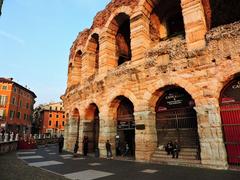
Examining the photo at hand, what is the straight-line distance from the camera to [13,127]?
36625 millimetres

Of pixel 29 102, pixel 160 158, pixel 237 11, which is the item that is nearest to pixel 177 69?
pixel 160 158

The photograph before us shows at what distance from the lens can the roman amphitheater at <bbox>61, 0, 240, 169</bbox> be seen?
23.2 ft

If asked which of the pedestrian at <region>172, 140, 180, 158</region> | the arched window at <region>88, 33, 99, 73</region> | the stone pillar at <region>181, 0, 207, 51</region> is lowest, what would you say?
the pedestrian at <region>172, 140, 180, 158</region>

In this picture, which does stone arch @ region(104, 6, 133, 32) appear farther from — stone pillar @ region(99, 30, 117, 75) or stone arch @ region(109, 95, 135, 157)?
stone arch @ region(109, 95, 135, 157)

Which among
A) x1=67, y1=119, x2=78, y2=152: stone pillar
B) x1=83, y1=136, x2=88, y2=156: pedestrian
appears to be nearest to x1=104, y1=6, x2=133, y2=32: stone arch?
x1=83, y1=136, x2=88, y2=156: pedestrian

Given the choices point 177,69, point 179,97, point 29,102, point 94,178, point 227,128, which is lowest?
point 94,178

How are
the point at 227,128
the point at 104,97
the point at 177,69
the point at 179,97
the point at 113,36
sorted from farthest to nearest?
the point at 113,36 → the point at 104,97 → the point at 179,97 → the point at 177,69 → the point at 227,128

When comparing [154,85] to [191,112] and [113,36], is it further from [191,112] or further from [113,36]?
[113,36]

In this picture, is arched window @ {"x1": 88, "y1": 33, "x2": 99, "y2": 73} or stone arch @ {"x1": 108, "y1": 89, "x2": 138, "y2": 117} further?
arched window @ {"x1": 88, "y1": 33, "x2": 99, "y2": 73}

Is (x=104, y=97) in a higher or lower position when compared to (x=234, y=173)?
higher

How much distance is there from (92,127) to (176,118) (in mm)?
7041

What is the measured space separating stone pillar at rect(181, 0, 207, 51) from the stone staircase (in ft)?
15.8

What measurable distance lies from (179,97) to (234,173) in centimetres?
395

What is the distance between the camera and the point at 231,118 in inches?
276
